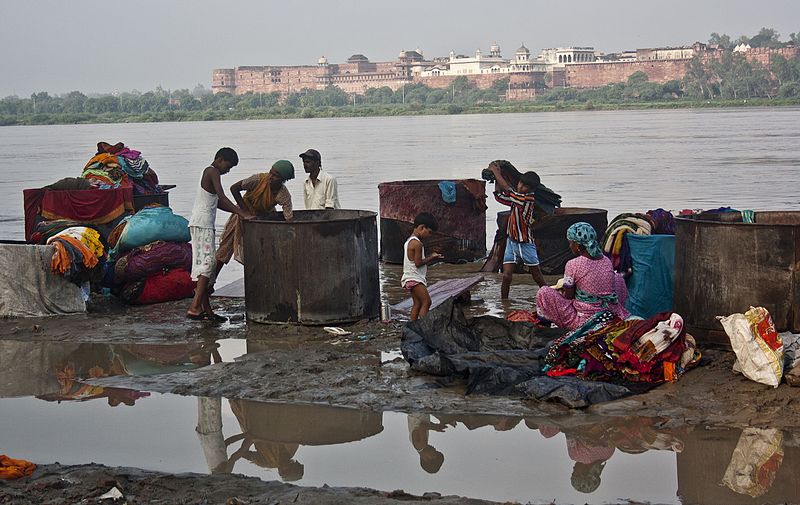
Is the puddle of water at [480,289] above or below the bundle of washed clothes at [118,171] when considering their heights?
below

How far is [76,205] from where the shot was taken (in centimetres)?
1043

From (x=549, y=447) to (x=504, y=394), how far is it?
78cm

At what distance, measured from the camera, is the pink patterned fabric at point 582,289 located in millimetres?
7398

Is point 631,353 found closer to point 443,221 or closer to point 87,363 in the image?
point 87,363

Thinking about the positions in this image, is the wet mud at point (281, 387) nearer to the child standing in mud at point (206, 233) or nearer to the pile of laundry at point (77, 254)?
the child standing in mud at point (206, 233)

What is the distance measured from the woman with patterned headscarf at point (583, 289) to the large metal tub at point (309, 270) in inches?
65.3

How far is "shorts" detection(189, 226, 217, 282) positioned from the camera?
910cm

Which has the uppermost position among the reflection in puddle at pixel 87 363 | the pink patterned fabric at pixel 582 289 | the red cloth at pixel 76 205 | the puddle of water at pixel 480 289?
the red cloth at pixel 76 205

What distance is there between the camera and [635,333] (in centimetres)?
662

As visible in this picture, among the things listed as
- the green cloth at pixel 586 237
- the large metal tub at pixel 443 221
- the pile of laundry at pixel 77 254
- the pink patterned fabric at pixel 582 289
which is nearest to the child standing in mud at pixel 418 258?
the pink patterned fabric at pixel 582 289

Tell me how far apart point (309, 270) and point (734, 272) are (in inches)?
124

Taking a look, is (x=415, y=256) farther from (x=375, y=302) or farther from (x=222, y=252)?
(x=222, y=252)

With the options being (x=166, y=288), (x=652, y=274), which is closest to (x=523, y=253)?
(x=652, y=274)

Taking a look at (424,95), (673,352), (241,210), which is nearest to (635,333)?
(673,352)
